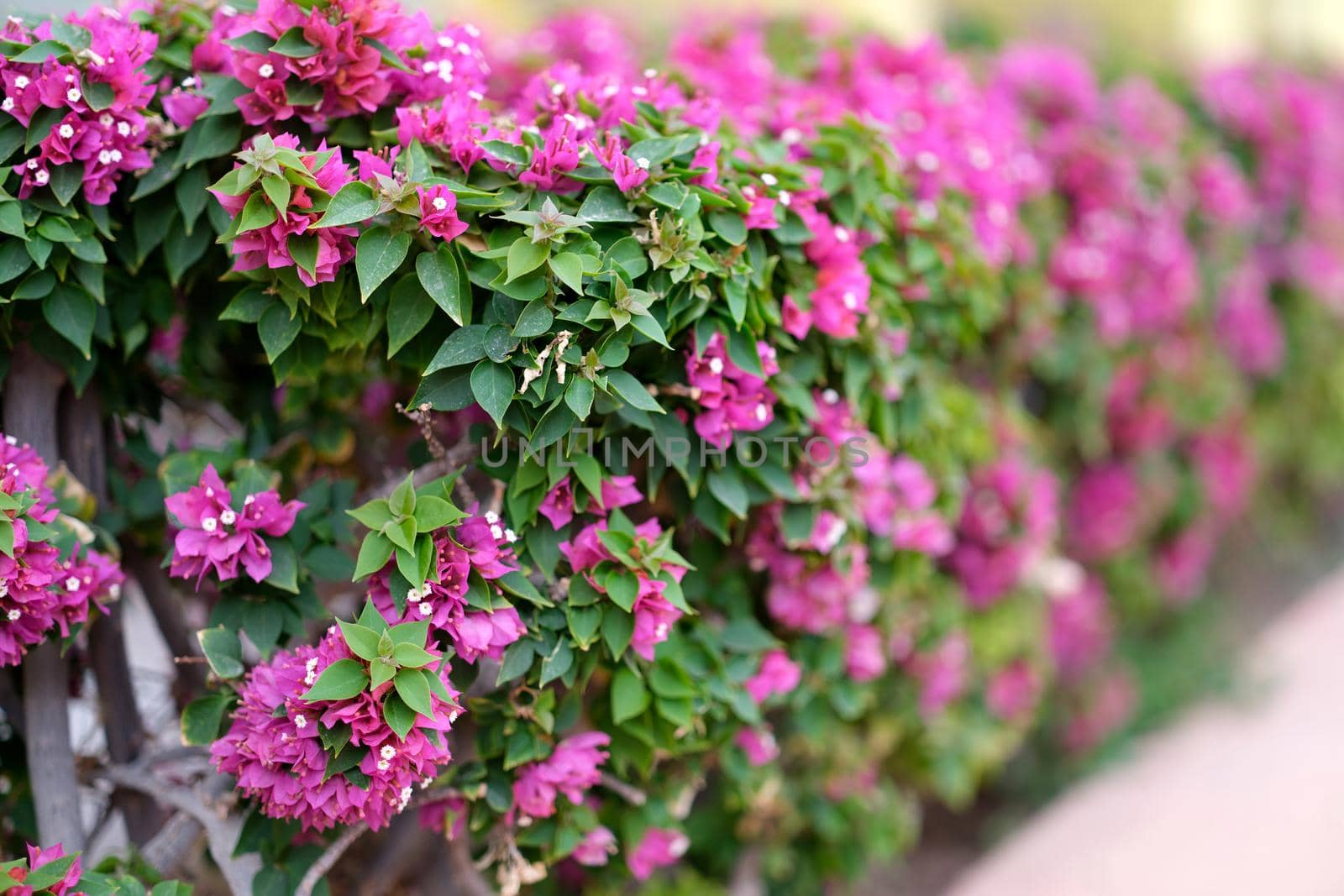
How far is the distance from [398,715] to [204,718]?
380mm

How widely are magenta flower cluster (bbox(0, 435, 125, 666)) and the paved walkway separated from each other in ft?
6.93

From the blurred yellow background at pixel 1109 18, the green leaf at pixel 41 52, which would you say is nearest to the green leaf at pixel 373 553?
the green leaf at pixel 41 52

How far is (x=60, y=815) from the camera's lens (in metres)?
1.59

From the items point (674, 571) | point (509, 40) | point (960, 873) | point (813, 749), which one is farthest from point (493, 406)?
point (960, 873)

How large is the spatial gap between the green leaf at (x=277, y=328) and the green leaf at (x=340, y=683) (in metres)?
0.43

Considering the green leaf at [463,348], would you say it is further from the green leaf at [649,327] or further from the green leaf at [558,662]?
the green leaf at [558,662]

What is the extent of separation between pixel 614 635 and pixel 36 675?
872mm

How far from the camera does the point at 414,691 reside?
1.29m

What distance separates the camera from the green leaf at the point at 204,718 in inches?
58.8

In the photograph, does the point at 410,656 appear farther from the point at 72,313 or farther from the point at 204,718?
the point at 72,313

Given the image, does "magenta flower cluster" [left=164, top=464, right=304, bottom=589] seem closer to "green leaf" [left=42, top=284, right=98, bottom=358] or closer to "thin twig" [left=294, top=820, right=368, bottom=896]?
"green leaf" [left=42, top=284, right=98, bottom=358]

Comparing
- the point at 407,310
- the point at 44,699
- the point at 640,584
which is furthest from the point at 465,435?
the point at 44,699

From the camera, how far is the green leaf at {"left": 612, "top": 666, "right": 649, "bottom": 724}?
1534 millimetres

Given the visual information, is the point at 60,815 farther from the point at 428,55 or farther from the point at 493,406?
the point at 428,55
